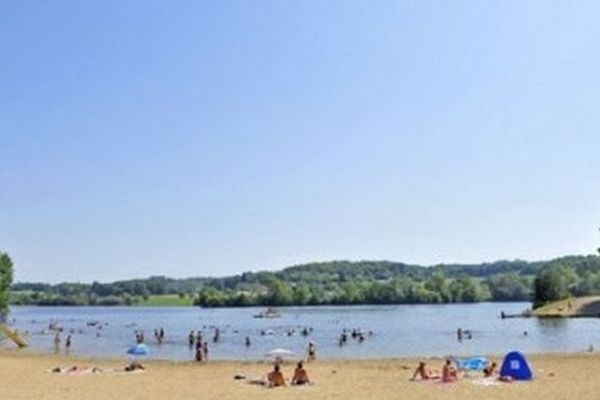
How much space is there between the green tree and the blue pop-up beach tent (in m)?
78.9

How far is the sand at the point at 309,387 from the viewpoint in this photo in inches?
1150

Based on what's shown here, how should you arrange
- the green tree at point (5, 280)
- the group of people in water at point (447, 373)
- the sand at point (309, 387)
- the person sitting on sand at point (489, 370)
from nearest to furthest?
the sand at point (309, 387) → the group of people in water at point (447, 373) → the person sitting on sand at point (489, 370) → the green tree at point (5, 280)

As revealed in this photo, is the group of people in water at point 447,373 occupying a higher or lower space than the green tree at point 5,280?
lower

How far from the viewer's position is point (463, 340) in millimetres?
76750

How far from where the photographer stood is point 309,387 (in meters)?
32.9

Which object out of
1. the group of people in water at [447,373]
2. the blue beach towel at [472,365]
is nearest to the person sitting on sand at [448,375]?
the group of people in water at [447,373]

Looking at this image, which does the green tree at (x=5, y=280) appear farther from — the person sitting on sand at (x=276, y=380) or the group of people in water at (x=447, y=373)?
the group of people in water at (x=447, y=373)

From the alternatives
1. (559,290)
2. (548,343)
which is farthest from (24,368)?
(559,290)

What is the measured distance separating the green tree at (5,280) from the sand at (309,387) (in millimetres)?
56194

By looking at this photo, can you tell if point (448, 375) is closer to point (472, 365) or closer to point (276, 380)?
point (472, 365)

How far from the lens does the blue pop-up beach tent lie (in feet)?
109

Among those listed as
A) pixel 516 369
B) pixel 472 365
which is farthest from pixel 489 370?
pixel 472 365

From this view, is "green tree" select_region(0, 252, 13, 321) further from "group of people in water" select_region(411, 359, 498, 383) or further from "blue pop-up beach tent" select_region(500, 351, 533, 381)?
"blue pop-up beach tent" select_region(500, 351, 533, 381)

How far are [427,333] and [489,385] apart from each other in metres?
62.0
